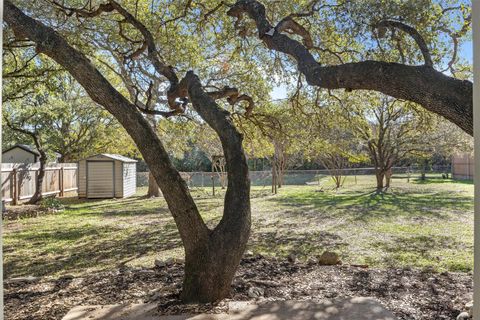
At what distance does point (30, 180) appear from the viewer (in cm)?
1366

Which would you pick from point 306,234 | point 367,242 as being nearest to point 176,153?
point 306,234

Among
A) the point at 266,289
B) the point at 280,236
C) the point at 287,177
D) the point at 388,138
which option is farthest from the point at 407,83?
the point at 287,177

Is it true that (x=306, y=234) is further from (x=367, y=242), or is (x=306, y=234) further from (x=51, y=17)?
(x=51, y=17)

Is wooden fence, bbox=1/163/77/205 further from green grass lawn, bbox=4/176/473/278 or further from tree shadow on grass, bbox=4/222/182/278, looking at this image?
tree shadow on grass, bbox=4/222/182/278

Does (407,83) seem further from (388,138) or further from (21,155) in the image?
(21,155)

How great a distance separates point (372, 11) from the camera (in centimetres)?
524

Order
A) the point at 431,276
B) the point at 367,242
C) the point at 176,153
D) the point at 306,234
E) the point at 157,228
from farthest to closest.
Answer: the point at 176,153 → the point at 157,228 → the point at 306,234 → the point at 367,242 → the point at 431,276

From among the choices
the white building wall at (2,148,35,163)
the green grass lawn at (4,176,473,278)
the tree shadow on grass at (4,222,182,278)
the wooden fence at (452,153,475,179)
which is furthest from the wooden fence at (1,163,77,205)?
the wooden fence at (452,153,475,179)

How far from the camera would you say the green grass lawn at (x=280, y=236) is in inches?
221

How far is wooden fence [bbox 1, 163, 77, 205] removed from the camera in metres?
12.5

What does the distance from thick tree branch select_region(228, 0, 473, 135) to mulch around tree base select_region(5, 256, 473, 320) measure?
5.95 feet

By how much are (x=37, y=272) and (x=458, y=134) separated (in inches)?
630

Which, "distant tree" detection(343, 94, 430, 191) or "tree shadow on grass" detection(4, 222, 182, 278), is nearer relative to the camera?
"tree shadow on grass" detection(4, 222, 182, 278)

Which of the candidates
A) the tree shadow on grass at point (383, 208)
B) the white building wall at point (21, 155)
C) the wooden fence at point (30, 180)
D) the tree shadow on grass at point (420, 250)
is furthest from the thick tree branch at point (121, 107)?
the white building wall at point (21, 155)
